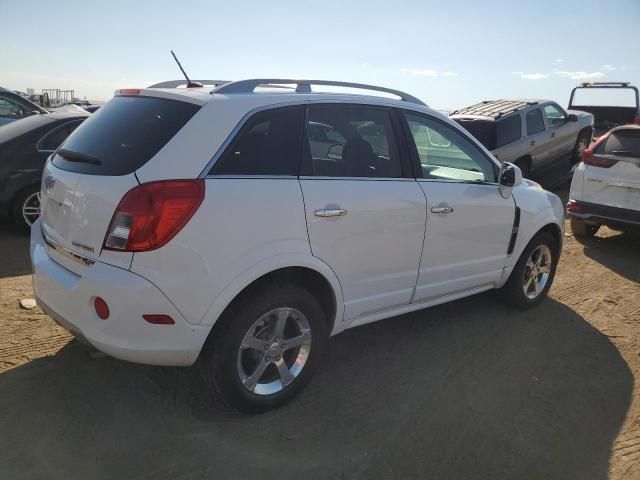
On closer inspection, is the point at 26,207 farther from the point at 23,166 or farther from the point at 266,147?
the point at 266,147

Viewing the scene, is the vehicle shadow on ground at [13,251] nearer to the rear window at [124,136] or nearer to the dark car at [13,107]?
the rear window at [124,136]

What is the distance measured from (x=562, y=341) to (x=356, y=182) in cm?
229

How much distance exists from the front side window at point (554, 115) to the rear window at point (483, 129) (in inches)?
72.1

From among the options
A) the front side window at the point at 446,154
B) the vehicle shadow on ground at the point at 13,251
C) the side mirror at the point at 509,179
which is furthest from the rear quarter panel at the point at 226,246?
the vehicle shadow on ground at the point at 13,251

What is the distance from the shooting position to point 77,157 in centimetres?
274

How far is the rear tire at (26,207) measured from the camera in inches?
223

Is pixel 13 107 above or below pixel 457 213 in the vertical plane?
above

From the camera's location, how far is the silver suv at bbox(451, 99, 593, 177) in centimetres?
852

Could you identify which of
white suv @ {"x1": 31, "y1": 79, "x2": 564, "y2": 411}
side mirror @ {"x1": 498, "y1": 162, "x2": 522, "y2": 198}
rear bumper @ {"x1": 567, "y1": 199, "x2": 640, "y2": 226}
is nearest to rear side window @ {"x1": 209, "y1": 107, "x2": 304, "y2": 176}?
white suv @ {"x1": 31, "y1": 79, "x2": 564, "y2": 411}

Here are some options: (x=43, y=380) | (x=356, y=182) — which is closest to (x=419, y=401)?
(x=356, y=182)

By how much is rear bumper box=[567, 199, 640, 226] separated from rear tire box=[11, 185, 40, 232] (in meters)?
6.64

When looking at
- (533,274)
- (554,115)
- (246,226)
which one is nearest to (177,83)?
(246,226)

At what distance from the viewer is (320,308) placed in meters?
2.96

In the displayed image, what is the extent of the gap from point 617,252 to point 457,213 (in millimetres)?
4255
